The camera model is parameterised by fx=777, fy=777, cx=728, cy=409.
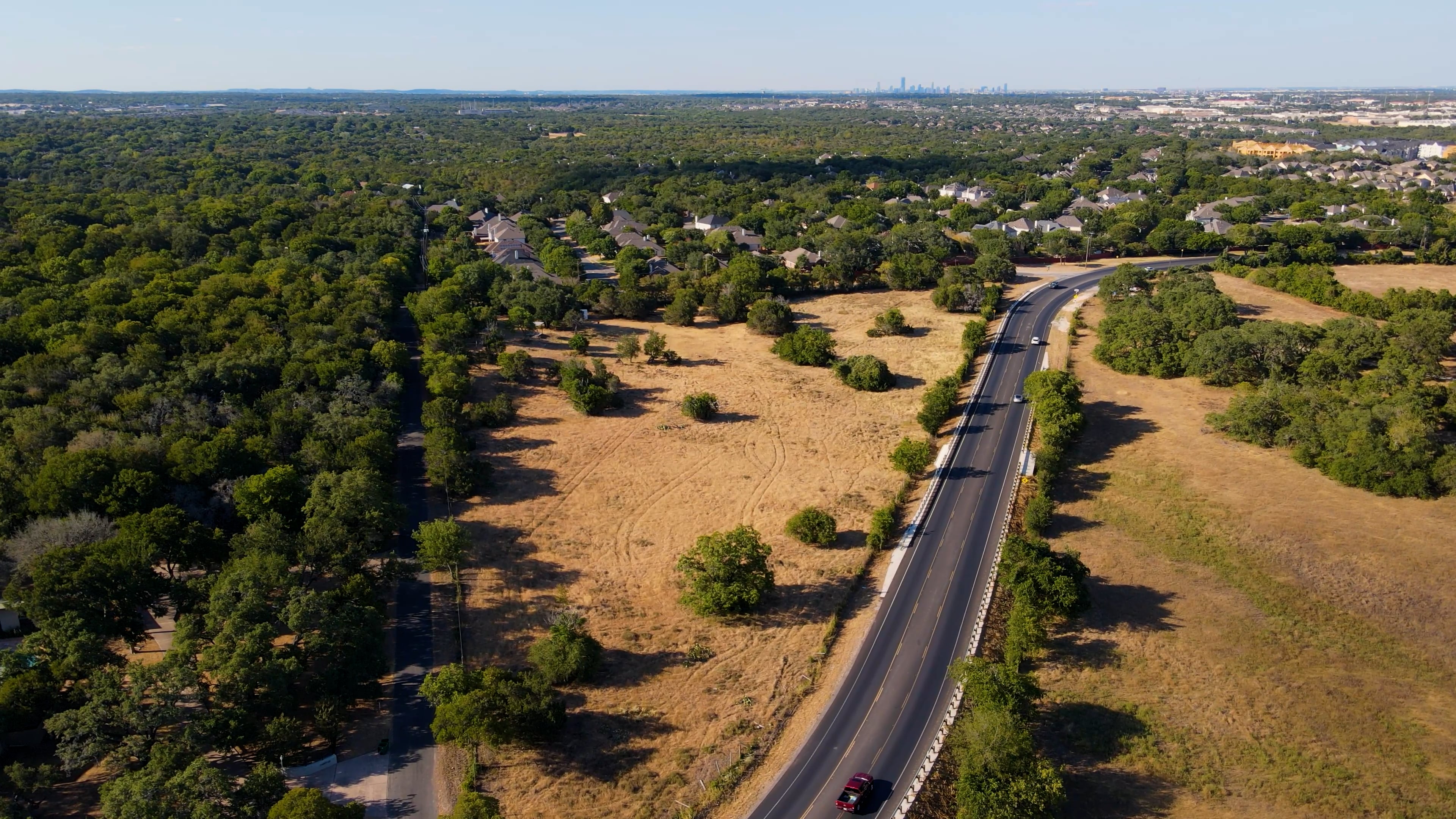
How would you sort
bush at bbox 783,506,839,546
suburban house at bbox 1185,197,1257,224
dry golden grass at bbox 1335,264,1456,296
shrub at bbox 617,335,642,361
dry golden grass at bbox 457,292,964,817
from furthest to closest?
suburban house at bbox 1185,197,1257,224
dry golden grass at bbox 1335,264,1456,296
shrub at bbox 617,335,642,361
bush at bbox 783,506,839,546
dry golden grass at bbox 457,292,964,817

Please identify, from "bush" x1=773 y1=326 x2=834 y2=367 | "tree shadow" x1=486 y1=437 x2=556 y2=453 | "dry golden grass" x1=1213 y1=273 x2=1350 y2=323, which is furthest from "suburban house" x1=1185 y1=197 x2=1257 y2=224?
"tree shadow" x1=486 y1=437 x2=556 y2=453

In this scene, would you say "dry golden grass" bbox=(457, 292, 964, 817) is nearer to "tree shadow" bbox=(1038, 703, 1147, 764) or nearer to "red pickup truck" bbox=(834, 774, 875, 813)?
"red pickup truck" bbox=(834, 774, 875, 813)

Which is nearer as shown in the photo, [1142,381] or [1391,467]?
[1391,467]

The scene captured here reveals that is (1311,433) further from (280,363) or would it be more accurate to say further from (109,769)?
(280,363)

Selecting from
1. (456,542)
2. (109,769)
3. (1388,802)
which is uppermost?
(456,542)

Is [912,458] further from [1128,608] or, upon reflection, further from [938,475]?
[1128,608]

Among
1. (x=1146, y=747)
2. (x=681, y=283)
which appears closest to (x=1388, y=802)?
(x=1146, y=747)

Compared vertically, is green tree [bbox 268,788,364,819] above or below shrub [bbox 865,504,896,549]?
below

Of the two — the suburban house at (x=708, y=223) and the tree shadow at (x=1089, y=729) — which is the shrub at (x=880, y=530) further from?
the suburban house at (x=708, y=223)
